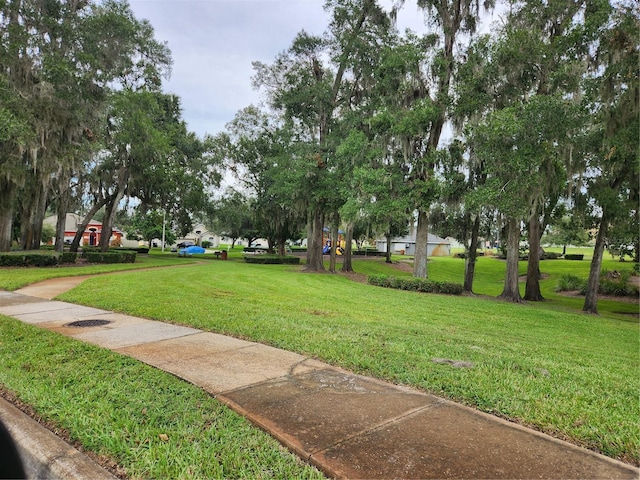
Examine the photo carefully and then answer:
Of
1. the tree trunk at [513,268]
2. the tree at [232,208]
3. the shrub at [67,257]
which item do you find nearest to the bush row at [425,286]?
the tree trunk at [513,268]

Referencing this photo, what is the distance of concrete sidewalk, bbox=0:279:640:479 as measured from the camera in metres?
→ 2.23

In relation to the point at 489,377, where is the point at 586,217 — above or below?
above

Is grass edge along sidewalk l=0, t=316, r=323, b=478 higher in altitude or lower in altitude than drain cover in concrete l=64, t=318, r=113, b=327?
higher

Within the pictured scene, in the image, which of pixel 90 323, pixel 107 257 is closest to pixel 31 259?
pixel 107 257

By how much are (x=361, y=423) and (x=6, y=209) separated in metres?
21.2

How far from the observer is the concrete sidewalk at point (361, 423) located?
2.23m

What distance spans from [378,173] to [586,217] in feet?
27.2

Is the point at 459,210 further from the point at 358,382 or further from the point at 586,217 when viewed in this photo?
the point at 358,382

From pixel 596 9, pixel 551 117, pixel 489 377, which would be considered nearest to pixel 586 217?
pixel 551 117

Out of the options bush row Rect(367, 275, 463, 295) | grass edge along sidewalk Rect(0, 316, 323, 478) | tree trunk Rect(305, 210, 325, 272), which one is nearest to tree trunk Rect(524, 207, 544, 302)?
bush row Rect(367, 275, 463, 295)

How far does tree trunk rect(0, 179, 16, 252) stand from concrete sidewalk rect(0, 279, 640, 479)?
1757cm

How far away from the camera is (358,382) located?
3.63 meters

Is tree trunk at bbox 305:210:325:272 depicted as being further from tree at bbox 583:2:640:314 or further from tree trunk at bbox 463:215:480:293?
tree at bbox 583:2:640:314

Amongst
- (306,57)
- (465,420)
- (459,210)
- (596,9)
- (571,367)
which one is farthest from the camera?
(306,57)
